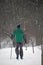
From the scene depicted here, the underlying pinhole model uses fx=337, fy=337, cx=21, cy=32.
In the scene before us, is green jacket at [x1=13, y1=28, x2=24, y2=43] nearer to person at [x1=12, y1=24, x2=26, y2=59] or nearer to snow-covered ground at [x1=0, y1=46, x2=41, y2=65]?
person at [x1=12, y1=24, x2=26, y2=59]

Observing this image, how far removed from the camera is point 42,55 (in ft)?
11.3

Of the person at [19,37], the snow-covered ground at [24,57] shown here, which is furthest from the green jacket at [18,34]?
the snow-covered ground at [24,57]

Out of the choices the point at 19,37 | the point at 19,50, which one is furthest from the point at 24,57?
the point at 19,37

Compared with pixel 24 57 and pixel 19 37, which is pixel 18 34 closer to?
pixel 19 37

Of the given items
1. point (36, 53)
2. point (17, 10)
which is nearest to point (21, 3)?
point (17, 10)

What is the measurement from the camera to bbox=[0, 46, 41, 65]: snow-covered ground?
3.37 m

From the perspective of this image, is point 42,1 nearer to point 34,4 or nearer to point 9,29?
point 34,4

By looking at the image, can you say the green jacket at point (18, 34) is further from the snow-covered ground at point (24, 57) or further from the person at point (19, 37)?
the snow-covered ground at point (24, 57)

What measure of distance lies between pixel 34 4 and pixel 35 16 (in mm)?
123

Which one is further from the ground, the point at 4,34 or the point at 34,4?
the point at 34,4

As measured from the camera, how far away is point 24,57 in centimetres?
339

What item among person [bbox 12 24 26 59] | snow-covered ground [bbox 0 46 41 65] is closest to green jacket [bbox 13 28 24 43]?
person [bbox 12 24 26 59]

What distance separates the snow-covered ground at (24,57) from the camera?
3.37 m

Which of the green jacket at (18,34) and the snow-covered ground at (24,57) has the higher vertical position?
the green jacket at (18,34)
